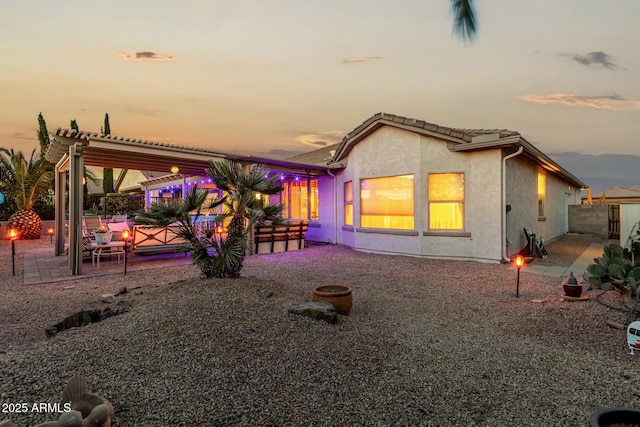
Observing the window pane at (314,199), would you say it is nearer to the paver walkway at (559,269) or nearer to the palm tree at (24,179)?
the paver walkway at (559,269)

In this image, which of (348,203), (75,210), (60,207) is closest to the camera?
(75,210)

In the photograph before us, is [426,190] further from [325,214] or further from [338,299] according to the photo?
[338,299]

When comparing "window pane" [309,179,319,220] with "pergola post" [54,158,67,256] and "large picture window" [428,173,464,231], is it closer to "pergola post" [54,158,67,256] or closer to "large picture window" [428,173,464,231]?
"large picture window" [428,173,464,231]

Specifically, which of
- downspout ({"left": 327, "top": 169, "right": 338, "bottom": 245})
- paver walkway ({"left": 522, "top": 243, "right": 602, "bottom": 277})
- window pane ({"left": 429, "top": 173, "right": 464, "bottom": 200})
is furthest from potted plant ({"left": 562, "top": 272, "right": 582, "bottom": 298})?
downspout ({"left": 327, "top": 169, "right": 338, "bottom": 245})

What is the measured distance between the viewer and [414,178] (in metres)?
10.5

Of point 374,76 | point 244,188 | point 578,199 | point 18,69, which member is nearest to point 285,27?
point 374,76

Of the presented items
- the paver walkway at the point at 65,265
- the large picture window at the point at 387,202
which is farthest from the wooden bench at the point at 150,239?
the large picture window at the point at 387,202

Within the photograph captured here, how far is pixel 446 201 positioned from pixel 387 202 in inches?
76.1

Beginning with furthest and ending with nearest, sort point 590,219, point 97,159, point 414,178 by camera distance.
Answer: point 590,219, point 97,159, point 414,178

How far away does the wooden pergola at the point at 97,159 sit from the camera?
8117mm

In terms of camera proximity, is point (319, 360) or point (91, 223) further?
point (91, 223)

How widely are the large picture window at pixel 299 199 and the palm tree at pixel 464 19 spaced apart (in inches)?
489

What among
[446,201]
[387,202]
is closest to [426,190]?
[446,201]

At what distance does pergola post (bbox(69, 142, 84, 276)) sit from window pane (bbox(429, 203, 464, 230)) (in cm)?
950
